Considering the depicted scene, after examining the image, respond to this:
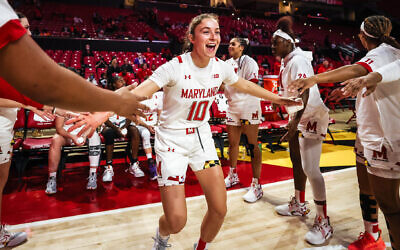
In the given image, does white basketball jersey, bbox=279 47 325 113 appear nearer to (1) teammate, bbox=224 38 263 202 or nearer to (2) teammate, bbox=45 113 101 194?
(1) teammate, bbox=224 38 263 202

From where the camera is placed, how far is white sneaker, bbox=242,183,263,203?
3.70 m

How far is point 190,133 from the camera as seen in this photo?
86.4 inches

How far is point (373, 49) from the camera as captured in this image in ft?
6.46

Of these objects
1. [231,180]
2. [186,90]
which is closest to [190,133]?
[186,90]

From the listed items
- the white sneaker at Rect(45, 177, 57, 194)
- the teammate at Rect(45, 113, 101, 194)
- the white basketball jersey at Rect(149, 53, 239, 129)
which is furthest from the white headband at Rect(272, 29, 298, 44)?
the white sneaker at Rect(45, 177, 57, 194)

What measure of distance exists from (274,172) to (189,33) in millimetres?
3594

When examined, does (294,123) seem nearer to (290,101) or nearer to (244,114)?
(290,101)

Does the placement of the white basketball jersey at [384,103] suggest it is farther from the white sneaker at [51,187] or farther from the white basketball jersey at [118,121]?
the white sneaker at [51,187]

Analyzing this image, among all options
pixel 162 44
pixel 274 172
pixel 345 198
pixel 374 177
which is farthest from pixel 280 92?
pixel 162 44

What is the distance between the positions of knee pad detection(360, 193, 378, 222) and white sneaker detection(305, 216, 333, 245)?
40cm

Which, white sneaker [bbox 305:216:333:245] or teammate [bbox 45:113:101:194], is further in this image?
teammate [bbox 45:113:101:194]

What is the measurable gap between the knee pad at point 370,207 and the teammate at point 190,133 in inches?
56.1

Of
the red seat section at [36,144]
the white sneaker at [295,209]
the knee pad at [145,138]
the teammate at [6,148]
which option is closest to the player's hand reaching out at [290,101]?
the white sneaker at [295,209]

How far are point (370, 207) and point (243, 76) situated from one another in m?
2.50
